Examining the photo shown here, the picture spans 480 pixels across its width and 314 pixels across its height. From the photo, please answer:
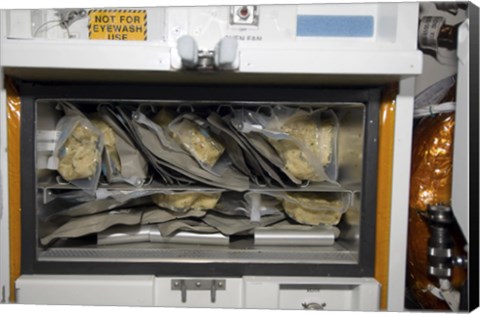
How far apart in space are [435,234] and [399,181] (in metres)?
0.17

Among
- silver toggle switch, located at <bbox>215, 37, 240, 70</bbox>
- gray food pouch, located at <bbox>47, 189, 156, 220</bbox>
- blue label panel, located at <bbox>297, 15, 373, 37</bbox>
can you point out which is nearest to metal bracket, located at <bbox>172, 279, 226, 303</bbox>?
gray food pouch, located at <bbox>47, 189, 156, 220</bbox>

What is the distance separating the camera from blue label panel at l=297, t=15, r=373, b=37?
854 mm

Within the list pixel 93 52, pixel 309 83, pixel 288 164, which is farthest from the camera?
pixel 288 164

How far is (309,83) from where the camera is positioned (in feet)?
2.85

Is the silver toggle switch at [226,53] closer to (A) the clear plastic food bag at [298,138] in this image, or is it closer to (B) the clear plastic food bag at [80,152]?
(A) the clear plastic food bag at [298,138]

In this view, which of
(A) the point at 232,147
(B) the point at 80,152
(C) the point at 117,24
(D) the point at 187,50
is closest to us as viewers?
(D) the point at 187,50

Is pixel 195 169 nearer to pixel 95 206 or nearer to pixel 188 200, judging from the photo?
pixel 188 200

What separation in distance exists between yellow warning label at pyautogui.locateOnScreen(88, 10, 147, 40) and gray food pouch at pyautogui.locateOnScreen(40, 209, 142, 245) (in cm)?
47

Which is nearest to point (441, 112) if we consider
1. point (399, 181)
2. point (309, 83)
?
point (399, 181)

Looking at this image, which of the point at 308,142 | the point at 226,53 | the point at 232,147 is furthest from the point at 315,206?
the point at 226,53

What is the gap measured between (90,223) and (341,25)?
0.82m

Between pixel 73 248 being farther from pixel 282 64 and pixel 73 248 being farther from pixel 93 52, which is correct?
pixel 282 64

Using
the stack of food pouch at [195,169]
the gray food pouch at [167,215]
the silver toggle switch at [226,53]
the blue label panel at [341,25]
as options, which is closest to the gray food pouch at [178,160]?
the stack of food pouch at [195,169]

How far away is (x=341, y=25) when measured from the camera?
0.85m
